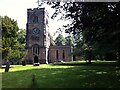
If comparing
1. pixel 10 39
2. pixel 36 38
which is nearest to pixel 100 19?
pixel 10 39

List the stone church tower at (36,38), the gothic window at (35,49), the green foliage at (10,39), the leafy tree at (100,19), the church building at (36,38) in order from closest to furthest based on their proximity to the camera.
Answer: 1. the leafy tree at (100,19)
2. the green foliage at (10,39)
3. the church building at (36,38)
4. the stone church tower at (36,38)
5. the gothic window at (35,49)

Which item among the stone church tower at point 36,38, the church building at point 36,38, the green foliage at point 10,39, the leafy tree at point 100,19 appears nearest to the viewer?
the leafy tree at point 100,19

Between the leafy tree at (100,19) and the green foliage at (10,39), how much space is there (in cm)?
3270

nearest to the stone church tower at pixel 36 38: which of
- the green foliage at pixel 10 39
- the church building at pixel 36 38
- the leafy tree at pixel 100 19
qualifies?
the church building at pixel 36 38

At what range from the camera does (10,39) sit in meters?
48.5

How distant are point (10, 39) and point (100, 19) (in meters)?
36.0

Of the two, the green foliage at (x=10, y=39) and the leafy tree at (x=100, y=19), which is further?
the green foliage at (x=10, y=39)

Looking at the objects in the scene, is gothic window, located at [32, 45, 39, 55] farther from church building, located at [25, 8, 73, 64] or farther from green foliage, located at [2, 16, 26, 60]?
green foliage, located at [2, 16, 26, 60]

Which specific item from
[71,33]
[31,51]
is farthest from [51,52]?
[71,33]

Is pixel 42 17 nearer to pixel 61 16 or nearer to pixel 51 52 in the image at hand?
pixel 51 52

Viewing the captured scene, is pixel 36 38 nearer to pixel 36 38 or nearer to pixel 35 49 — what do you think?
pixel 36 38

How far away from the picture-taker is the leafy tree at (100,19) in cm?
1367

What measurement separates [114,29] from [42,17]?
58.9 metres

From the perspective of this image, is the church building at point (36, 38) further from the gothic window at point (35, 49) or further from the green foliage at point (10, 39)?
the green foliage at point (10, 39)
